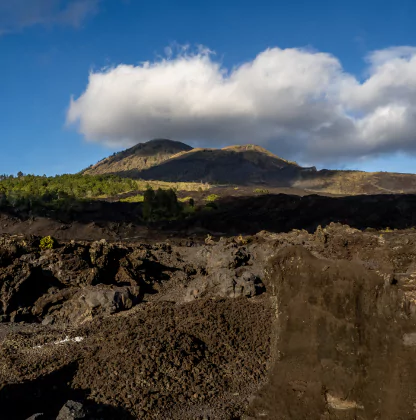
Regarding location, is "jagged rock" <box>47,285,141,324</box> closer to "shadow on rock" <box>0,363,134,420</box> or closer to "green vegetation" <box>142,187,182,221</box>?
"shadow on rock" <box>0,363,134,420</box>

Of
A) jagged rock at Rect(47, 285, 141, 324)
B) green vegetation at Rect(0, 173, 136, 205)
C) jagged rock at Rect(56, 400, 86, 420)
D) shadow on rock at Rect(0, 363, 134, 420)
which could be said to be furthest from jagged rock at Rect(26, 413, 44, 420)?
green vegetation at Rect(0, 173, 136, 205)

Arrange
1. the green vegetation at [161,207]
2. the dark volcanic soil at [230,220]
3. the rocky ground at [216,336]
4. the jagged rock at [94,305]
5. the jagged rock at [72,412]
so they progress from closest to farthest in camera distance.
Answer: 1. the rocky ground at [216,336]
2. the jagged rock at [72,412]
3. the jagged rock at [94,305]
4. the dark volcanic soil at [230,220]
5. the green vegetation at [161,207]

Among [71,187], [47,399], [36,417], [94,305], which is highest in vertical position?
[71,187]

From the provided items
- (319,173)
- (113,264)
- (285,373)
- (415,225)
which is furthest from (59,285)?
(319,173)

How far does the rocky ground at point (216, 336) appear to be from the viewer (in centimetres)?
623

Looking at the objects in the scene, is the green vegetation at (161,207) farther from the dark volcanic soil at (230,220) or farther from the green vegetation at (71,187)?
the green vegetation at (71,187)

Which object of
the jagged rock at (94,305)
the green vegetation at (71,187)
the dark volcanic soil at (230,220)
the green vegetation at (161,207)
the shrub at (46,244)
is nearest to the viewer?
the jagged rock at (94,305)

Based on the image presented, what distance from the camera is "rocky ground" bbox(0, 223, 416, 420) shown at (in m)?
6.23

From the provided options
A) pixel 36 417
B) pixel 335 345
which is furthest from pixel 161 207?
pixel 335 345

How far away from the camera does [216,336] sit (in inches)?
502

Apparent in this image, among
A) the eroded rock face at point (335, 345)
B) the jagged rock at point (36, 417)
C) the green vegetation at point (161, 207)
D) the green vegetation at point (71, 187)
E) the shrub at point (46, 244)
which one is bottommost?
the jagged rock at point (36, 417)

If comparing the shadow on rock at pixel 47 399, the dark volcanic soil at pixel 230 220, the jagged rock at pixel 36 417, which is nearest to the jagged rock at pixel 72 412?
the shadow on rock at pixel 47 399

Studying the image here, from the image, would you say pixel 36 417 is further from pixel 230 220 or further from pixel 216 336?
pixel 230 220

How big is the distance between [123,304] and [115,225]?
99.3ft
